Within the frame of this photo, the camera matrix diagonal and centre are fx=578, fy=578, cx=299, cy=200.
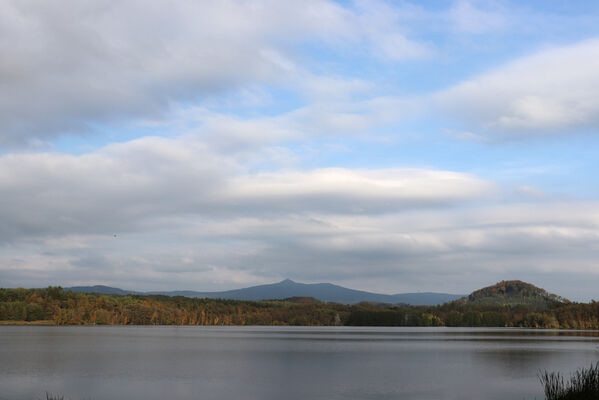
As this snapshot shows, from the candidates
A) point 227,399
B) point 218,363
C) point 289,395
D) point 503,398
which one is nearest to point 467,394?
point 503,398

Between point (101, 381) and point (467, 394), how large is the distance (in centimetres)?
2856

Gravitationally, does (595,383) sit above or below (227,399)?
above

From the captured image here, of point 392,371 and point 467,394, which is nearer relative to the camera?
point 467,394

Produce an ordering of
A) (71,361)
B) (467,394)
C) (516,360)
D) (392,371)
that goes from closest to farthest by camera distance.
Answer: (467,394), (392,371), (71,361), (516,360)

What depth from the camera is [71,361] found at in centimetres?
6538

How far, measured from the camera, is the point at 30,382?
45062 mm

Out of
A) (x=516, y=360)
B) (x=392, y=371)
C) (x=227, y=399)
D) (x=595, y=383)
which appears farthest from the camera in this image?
(x=516, y=360)

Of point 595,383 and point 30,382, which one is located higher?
point 595,383

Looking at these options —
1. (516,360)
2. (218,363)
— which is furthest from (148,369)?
(516,360)

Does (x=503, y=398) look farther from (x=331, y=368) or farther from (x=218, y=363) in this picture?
(x=218, y=363)

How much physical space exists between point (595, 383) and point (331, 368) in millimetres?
32684

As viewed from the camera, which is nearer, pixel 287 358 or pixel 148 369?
pixel 148 369

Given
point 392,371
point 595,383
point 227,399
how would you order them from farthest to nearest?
point 392,371
point 227,399
point 595,383

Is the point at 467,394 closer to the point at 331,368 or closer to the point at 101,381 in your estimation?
the point at 331,368
